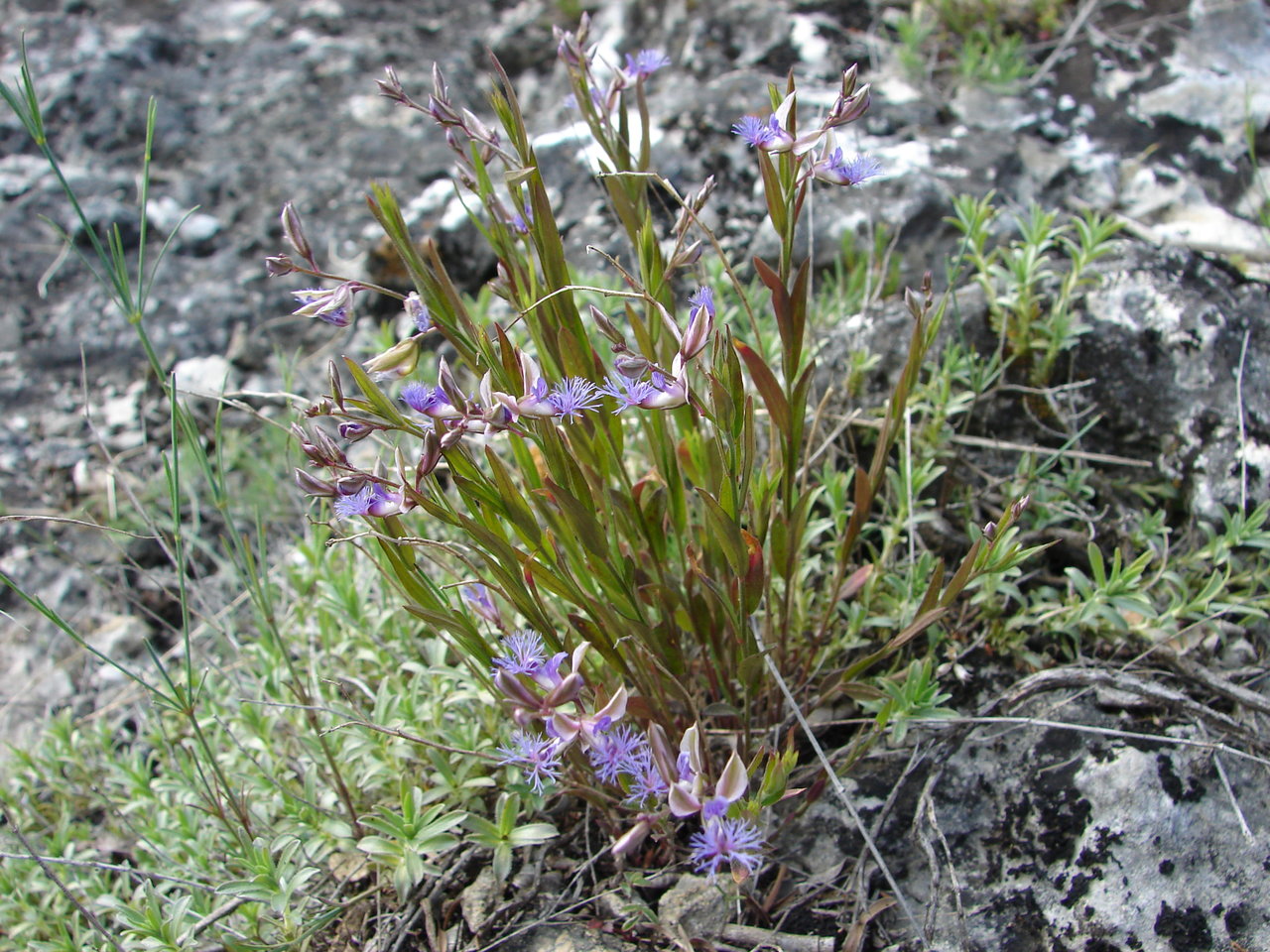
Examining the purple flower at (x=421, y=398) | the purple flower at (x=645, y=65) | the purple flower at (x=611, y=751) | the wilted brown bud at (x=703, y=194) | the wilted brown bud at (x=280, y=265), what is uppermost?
the purple flower at (x=645, y=65)

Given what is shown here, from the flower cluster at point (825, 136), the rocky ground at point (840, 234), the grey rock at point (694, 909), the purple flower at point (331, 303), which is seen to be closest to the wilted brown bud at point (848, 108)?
the flower cluster at point (825, 136)

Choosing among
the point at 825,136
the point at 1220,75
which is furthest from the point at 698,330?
the point at 1220,75

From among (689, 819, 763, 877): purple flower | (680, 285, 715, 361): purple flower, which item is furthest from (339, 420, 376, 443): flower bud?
(689, 819, 763, 877): purple flower

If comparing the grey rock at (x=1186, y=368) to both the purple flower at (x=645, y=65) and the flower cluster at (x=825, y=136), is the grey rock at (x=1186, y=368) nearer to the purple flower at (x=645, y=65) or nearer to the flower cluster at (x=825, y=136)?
the flower cluster at (x=825, y=136)

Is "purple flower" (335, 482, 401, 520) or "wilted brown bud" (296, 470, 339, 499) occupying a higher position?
"wilted brown bud" (296, 470, 339, 499)

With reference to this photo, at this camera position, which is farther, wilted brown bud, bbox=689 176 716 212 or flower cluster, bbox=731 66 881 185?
wilted brown bud, bbox=689 176 716 212

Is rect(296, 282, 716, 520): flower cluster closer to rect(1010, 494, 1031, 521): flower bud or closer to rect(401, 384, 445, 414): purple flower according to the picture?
rect(401, 384, 445, 414): purple flower

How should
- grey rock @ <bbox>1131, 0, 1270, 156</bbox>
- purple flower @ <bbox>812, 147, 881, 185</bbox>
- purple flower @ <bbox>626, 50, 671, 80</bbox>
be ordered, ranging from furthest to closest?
grey rock @ <bbox>1131, 0, 1270, 156</bbox> < purple flower @ <bbox>626, 50, 671, 80</bbox> < purple flower @ <bbox>812, 147, 881, 185</bbox>

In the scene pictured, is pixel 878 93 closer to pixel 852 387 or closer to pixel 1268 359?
pixel 852 387
